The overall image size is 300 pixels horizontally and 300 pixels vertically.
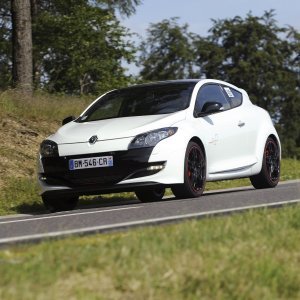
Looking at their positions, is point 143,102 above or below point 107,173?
above

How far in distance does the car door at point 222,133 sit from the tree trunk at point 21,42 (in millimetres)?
9111

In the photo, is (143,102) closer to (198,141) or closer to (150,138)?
(198,141)

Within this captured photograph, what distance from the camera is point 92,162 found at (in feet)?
33.0

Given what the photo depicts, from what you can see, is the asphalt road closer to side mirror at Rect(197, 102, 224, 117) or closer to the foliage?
side mirror at Rect(197, 102, 224, 117)

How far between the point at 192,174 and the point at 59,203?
1831 mm

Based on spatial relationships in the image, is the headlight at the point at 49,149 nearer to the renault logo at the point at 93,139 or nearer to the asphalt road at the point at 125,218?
the renault logo at the point at 93,139

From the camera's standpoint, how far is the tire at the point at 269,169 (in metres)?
12.6

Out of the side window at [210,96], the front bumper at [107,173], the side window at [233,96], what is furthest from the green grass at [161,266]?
the side window at [233,96]

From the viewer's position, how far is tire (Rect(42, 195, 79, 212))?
1081 centimetres

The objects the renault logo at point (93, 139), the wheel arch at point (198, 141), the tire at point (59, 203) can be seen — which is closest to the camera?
the renault logo at point (93, 139)

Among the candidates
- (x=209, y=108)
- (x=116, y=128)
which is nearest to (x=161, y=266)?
(x=116, y=128)

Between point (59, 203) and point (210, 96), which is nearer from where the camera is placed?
point (59, 203)

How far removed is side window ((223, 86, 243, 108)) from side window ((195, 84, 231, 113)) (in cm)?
17

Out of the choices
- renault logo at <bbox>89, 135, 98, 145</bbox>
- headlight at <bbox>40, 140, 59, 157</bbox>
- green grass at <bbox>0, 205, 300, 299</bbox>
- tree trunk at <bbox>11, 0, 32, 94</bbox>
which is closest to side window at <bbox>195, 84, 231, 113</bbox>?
renault logo at <bbox>89, 135, 98, 145</bbox>
